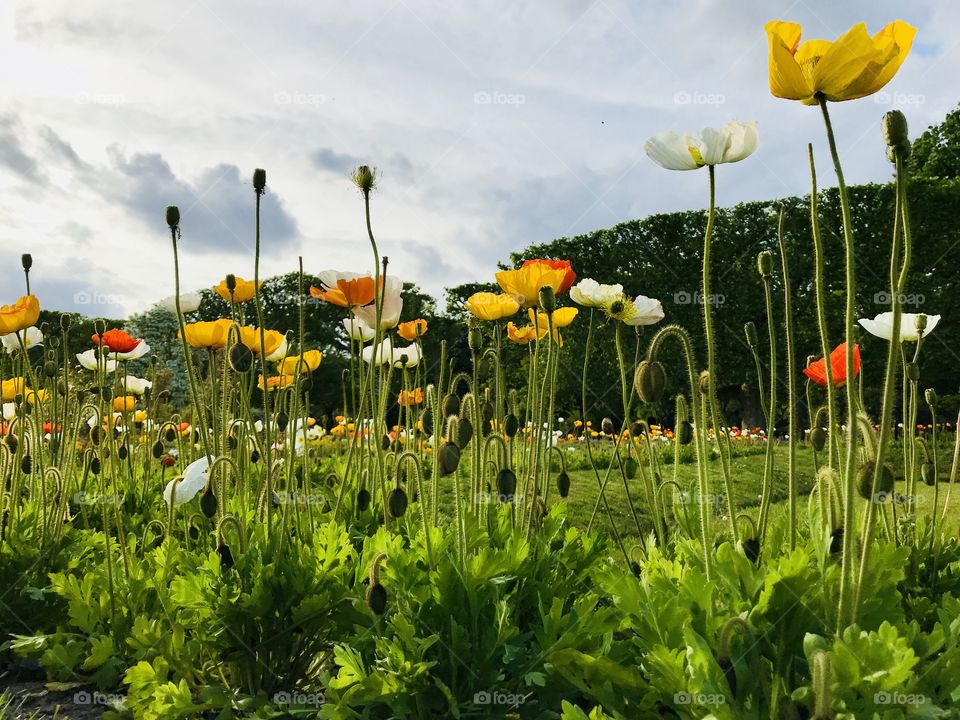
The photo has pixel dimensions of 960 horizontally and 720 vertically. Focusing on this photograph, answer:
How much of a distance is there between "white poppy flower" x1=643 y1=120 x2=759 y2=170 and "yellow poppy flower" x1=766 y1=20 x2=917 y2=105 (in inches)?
15.3

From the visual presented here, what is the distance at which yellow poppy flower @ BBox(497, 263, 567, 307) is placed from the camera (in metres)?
2.27

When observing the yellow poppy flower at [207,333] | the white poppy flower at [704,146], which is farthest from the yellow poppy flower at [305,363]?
the white poppy flower at [704,146]

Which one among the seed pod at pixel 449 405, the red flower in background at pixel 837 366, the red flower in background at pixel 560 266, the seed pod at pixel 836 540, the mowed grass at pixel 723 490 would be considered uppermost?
the red flower in background at pixel 560 266

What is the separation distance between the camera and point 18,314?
298 centimetres

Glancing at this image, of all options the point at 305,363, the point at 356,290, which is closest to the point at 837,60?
the point at 356,290

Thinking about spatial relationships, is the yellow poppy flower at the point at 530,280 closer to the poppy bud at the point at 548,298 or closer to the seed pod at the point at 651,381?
the poppy bud at the point at 548,298

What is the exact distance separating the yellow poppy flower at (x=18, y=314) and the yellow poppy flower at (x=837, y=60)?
9.57ft

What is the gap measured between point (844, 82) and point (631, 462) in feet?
5.90

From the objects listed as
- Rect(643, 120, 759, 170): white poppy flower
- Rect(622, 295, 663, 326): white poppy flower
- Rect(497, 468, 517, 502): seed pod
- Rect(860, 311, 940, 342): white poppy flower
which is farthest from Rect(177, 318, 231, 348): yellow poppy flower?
Rect(860, 311, 940, 342): white poppy flower

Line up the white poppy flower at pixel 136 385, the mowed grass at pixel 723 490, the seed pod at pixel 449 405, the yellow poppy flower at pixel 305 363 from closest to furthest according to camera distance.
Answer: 1. the seed pod at pixel 449 405
2. the yellow poppy flower at pixel 305 363
3. the white poppy flower at pixel 136 385
4. the mowed grass at pixel 723 490

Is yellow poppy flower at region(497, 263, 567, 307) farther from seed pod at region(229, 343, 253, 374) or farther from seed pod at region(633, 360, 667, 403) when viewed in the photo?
seed pod at region(229, 343, 253, 374)

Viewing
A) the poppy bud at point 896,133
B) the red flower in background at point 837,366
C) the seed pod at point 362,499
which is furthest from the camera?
the seed pod at point 362,499

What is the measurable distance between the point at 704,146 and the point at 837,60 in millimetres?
488

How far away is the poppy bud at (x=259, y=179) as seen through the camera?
7.19 ft
